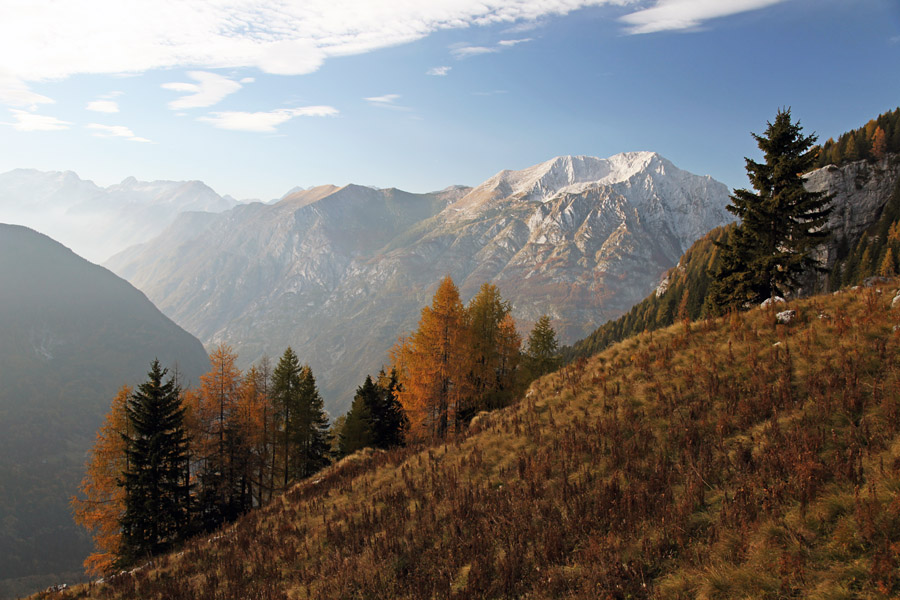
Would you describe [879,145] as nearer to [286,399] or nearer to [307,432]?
[307,432]

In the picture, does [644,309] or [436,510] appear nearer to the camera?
[436,510]

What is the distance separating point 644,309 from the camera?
16350 cm

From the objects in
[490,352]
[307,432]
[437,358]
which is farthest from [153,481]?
[490,352]

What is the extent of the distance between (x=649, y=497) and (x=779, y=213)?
22.1 m

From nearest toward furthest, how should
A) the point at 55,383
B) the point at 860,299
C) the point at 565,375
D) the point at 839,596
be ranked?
the point at 839,596 < the point at 860,299 < the point at 565,375 < the point at 55,383

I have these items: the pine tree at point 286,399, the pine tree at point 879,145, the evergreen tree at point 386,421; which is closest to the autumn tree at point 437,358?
the evergreen tree at point 386,421

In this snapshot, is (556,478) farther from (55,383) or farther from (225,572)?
(55,383)

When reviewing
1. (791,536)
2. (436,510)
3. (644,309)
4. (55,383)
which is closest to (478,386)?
(436,510)

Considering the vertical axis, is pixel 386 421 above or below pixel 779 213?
below

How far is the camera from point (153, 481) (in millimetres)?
26109

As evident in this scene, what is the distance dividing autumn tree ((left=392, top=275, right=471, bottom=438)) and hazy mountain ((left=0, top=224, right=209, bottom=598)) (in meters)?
16.1

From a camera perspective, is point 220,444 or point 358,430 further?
point 358,430

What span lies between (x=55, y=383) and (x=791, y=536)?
209 meters

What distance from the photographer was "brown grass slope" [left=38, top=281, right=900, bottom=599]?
5.80 m
